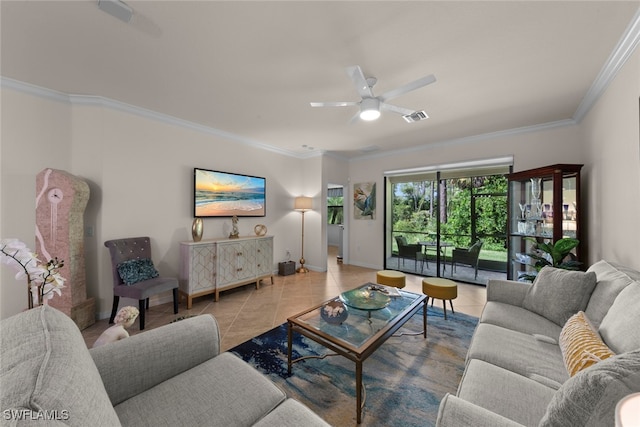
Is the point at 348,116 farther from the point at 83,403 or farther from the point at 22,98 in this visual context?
the point at 22,98

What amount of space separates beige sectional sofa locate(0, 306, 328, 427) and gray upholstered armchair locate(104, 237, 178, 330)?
171 cm

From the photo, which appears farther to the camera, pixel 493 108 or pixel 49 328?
pixel 493 108

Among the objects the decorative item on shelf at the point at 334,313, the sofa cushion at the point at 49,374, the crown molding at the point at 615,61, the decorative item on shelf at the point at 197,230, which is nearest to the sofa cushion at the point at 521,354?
the decorative item on shelf at the point at 334,313

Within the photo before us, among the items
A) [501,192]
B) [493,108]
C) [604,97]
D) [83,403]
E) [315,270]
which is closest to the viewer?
[83,403]

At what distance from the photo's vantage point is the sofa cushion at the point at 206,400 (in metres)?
0.99

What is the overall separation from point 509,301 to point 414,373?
43.0 inches

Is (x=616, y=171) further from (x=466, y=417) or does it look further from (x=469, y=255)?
(x=466, y=417)

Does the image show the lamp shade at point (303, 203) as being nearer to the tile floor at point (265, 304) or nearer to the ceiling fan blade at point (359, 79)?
the tile floor at point (265, 304)

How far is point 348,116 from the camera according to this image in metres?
3.24

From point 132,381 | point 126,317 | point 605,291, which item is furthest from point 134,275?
point 605,291

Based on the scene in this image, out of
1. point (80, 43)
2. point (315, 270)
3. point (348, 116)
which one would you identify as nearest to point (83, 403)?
point (80, 43)

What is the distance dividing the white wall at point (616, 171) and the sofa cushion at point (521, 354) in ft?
4.03

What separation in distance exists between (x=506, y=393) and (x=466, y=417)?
0.44 m

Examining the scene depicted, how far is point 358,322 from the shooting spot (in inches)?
78.1
